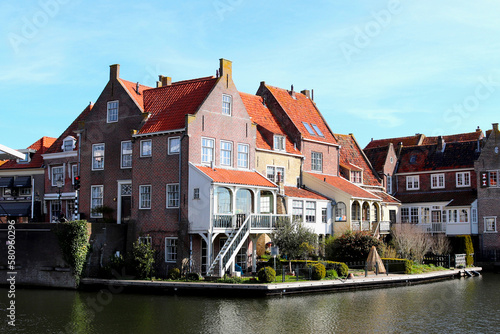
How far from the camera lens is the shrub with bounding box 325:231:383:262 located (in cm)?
4419

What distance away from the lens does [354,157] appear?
60.5 metres

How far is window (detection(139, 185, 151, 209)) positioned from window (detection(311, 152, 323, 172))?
1602 cm

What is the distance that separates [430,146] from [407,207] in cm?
854

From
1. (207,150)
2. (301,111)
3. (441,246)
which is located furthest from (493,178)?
(207,150)

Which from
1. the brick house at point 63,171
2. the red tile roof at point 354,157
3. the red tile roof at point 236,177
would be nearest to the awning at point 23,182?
the brick house at point 63,171

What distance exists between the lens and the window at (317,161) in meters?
52.3

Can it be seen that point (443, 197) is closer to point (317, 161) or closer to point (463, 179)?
point (463, 179)

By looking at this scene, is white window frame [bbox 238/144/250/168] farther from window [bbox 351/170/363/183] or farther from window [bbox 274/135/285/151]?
window [bbox 351/170/363/183]

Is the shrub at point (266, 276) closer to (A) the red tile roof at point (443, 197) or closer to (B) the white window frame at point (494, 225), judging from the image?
(B) the white window frame at point (494, 225)

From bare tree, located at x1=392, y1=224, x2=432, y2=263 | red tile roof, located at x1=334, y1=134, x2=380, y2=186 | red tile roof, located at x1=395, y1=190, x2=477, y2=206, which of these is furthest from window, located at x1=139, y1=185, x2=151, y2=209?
red tile roof, located at x1=395, y1=190, x2=477, y2=206

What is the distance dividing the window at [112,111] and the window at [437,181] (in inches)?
1435

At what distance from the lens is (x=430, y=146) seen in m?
68.8

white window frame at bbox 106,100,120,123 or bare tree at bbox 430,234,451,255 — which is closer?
white window frame at bbox 106,100,120,123

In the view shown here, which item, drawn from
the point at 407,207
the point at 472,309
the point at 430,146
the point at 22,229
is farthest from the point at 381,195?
the point at 22,229
